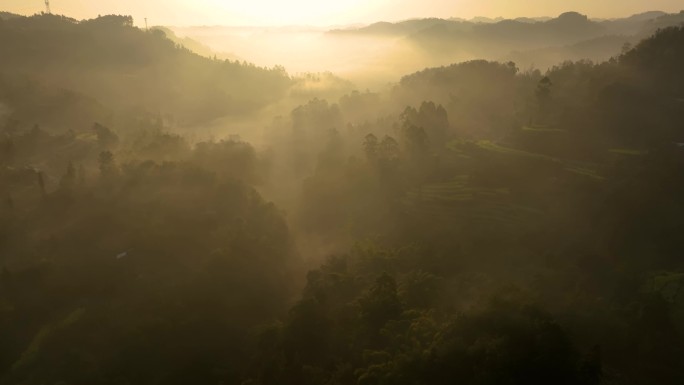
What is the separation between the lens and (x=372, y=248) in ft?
125

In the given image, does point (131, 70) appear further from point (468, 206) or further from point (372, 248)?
point (372, 248)

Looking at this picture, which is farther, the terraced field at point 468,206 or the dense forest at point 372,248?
the terraced field at point 468,206

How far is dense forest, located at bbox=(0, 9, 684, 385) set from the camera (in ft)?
81.8

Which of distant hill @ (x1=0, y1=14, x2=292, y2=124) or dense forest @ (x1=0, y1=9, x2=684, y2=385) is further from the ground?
distant hill @ (x1=0, y1=14, x2=292, y2=124)

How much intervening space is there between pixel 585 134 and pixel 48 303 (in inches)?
2146

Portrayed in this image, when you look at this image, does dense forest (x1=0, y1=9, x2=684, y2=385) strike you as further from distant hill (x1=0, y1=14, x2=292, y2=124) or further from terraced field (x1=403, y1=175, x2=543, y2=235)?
distant hill (x1=0, y1=14, x2=292, y2=124)

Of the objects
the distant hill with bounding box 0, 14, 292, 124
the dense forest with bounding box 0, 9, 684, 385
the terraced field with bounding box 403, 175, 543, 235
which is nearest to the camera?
the dense forest with bounding box 0, 9, 684, 385

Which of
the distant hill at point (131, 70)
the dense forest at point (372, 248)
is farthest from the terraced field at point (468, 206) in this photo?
the distant hill at point (131, 70)

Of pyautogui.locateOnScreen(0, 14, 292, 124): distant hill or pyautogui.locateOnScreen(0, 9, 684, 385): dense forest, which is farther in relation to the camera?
pyautogui.locateOnScreen(0, 14, 292, 124): distant hill

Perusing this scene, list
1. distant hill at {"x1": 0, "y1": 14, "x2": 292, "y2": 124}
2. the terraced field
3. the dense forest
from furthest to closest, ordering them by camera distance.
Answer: distant hill at {"x1": 0, "y1": 14, "x2": 292, "y2": 124} < the terraced field < the dense forest

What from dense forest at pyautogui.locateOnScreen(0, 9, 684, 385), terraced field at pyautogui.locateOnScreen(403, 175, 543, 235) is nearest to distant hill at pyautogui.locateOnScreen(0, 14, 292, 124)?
dense forest at pyautogui.locateOnScreen(0, 9, 684, 385)

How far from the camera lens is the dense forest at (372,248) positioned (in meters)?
24.9

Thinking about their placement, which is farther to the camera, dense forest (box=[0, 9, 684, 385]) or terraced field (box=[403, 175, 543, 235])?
terraced field (box=[403, 175, 543, 235])

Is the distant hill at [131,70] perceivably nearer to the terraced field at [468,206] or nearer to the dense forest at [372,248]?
the dense forest at [372,248]
